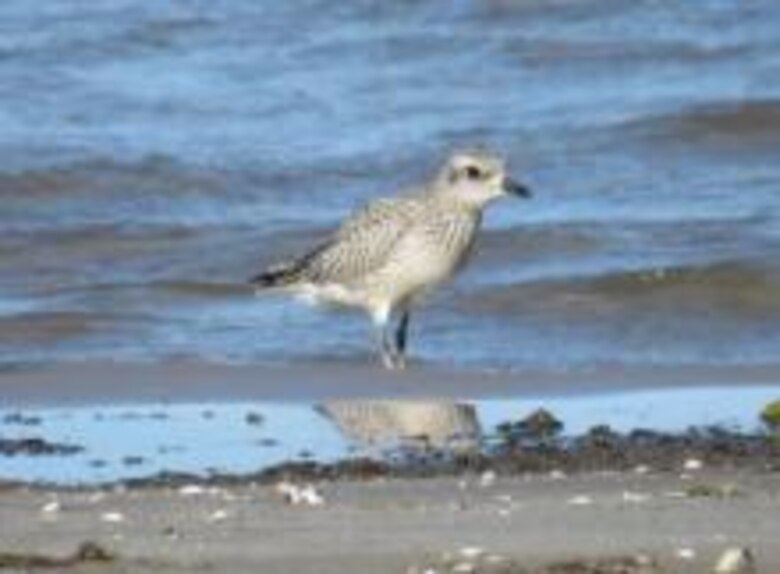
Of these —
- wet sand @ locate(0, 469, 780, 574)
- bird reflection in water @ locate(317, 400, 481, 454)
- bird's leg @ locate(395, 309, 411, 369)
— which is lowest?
wet sand @ locate(0, 469, 780, 574)

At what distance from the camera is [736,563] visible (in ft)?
27.8

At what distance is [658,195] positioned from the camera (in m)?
17.4

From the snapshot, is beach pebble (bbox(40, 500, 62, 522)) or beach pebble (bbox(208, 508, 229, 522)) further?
beach pebble (bbox(40, 500, 62, 522))

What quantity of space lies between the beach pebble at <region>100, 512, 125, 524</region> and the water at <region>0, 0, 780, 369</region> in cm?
442

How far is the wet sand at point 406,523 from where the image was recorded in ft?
28.3

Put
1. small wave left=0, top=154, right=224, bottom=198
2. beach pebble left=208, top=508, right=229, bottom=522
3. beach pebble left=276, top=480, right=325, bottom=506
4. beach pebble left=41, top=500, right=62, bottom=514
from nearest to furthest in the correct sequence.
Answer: beach pebble left=208, top=508, right=229, bottom=522, beach pebble left=41, top=500, right=62, bottom=514, beach pebble left=276, top=480, right=325, bottom=506, small wave left=0, top=154, right=224, bottom=198

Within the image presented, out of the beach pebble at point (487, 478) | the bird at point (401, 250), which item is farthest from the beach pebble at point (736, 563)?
the bird at point (401, 250)

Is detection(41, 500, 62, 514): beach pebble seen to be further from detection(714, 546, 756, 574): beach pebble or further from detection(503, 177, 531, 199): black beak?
detection(503, 177, 531, 199): black beak

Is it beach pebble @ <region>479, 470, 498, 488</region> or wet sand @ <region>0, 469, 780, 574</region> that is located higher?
beach pebble @ <region>479, 470, 498, 488</region>

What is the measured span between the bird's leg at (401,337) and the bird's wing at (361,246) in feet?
0.83

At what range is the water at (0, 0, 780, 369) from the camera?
14758 mm

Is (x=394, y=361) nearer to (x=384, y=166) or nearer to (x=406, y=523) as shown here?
(x=406, y=523)

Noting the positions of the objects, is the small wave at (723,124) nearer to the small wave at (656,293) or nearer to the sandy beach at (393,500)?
the small wave at (656,293)

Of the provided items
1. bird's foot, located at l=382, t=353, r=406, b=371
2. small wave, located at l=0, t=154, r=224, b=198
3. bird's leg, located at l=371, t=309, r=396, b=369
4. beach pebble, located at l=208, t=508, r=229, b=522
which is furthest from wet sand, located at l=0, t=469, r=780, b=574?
small wave, located at l=0, t=154, r=224, b=198
